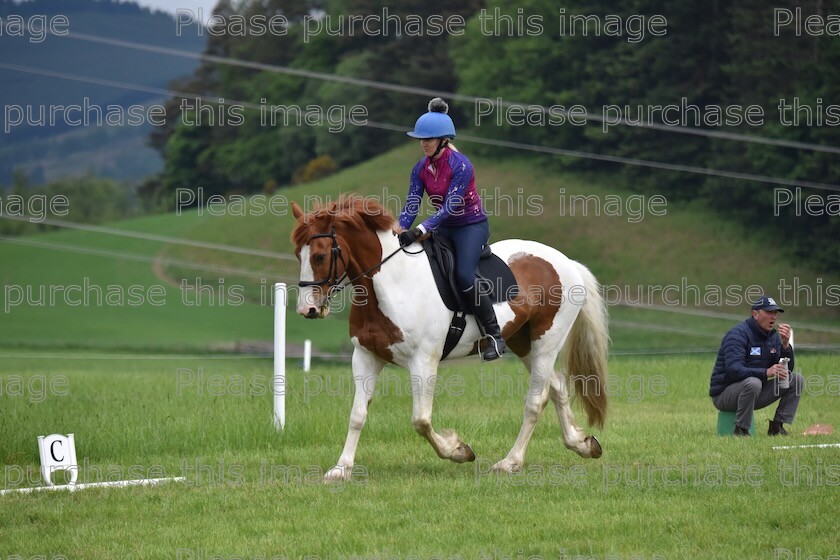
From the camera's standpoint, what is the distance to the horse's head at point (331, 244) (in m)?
7.93

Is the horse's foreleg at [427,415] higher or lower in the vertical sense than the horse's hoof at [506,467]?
higher

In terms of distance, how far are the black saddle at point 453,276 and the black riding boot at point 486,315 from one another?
0.18ft

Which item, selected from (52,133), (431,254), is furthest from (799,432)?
(52,133)

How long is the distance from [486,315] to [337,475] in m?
1.72

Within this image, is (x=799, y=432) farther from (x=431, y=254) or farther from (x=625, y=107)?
(x=625, y=107)

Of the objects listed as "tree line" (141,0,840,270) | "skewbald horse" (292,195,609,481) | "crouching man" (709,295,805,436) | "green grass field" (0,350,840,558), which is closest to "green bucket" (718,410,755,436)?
"crouching man" (709,295,805,436)

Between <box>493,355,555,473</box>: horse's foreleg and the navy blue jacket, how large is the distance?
247 cm

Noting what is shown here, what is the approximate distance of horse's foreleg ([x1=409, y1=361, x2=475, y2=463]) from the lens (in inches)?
329

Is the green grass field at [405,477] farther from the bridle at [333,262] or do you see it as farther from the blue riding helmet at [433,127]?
the blue riding helmet at [433,127]

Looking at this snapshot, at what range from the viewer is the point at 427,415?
8.40 metres

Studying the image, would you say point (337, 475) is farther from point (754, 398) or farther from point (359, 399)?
point (754, 398)

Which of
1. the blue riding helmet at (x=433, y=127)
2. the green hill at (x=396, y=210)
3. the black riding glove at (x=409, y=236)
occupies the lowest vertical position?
the green hill at (x=396, y=210)

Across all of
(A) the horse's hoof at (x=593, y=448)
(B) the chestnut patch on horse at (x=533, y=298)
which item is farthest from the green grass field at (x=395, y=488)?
(B) the chestnut patch on horse at (x=533, y=298)

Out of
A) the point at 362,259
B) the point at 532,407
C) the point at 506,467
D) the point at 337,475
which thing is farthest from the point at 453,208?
the point at 337,475
